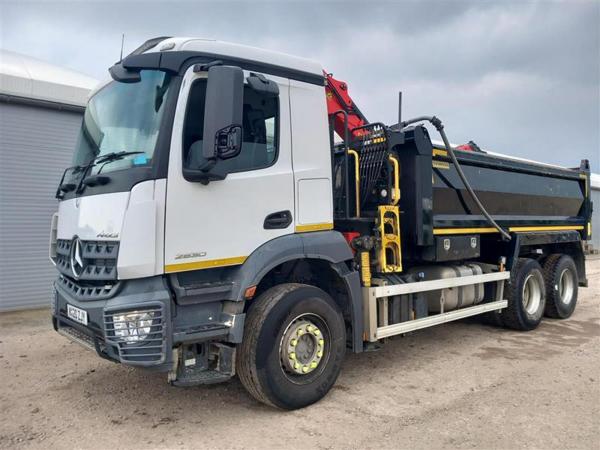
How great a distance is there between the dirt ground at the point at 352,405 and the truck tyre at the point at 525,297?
765mm

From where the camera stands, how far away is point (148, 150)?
344cm

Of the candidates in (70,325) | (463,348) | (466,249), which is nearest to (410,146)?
(466,249)

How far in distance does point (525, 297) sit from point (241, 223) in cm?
529

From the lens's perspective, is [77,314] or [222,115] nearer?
[222,115]

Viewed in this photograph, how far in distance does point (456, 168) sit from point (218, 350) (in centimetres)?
358

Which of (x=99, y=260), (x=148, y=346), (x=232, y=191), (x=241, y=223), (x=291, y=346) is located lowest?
(x=291, y=346)

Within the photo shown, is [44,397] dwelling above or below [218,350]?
below

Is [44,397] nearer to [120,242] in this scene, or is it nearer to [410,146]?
[120,242]

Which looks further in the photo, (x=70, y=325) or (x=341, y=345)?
(x=341, y=345)

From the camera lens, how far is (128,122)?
3.70 meters

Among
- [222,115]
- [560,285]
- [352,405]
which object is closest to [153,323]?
[222,115]

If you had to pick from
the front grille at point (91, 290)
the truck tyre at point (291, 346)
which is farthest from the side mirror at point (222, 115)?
the truck tyre at point (291, 346)

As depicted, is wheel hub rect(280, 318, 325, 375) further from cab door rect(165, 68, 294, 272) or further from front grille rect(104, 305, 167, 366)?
front grille rect(104, 305, 167, 366)

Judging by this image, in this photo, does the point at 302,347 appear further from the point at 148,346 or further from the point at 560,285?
the point at 560,285
